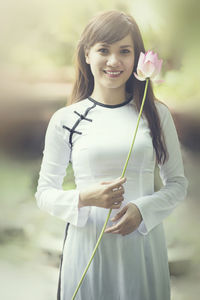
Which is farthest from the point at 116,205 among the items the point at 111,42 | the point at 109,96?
the point at 111,42

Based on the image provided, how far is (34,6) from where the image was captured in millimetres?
1514

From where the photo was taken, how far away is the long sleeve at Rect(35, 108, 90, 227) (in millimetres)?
1254

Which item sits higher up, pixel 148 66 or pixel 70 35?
pixel 70 35

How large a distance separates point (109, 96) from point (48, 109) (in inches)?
12.5

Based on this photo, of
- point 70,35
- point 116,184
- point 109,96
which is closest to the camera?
point 116,184

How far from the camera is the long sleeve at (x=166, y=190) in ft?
4.10

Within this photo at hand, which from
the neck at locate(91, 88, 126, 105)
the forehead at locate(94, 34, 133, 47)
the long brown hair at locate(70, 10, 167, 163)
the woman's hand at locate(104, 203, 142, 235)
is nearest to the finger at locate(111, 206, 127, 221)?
the woman's hand at locate(104, 203, 142, 235)

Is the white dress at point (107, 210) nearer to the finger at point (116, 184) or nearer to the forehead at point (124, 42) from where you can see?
the finger at point (116, 184)

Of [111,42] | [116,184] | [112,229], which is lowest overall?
[112,229]

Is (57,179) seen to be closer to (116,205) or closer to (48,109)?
(116,205)

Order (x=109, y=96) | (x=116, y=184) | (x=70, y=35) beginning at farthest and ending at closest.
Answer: (x=70, y=35) < (x=109, y=96) < (x=116, y=184)

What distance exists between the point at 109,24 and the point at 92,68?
0.43 feet

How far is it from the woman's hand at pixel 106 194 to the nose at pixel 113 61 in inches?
12.3

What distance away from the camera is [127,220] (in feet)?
4.01
